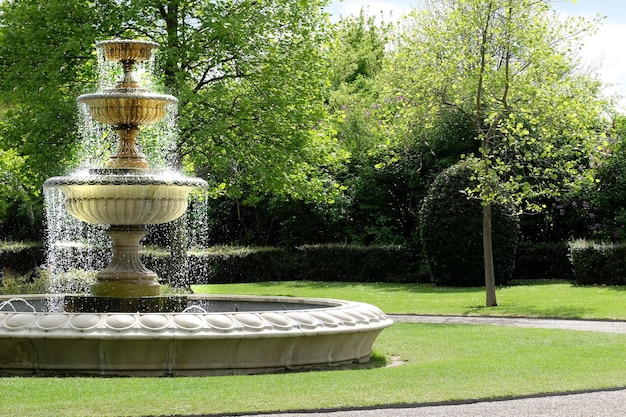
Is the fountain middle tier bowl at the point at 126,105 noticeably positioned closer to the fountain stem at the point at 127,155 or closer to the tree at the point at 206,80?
the fountain stem at the point at 127,155

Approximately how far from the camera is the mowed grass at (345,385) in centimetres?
865

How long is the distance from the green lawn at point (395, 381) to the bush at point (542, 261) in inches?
537

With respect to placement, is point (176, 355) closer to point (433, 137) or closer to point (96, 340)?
point (96, 340)

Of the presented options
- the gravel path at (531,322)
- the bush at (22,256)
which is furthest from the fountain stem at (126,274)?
the bush at (22,256)

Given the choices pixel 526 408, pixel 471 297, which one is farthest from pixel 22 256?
pixel 526 408

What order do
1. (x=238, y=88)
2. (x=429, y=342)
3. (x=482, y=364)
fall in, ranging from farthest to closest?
(x=238, y=88) → (x=429, y=342) → (x=482, y=364)

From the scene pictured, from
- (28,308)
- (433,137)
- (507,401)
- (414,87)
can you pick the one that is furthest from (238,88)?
(507,401)

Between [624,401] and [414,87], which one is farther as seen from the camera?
[414,87]

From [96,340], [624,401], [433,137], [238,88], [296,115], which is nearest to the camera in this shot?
[624,401]

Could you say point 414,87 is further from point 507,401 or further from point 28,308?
point 507,401

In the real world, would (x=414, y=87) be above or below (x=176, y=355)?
above

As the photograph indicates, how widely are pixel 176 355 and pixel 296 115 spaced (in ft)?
45.4

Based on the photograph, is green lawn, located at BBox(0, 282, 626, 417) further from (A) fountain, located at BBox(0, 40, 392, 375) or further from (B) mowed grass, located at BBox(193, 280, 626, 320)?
(B) mowed grass, located at BBox(193, 280, 626, 320)

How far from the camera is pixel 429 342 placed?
48.1 ft
